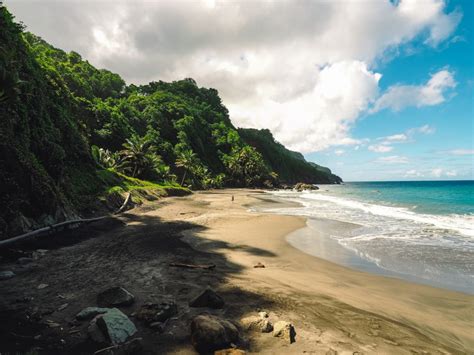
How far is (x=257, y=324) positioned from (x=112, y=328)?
283 cm

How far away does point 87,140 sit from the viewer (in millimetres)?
38188

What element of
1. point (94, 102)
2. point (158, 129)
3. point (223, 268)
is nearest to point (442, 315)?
point (223, 268)

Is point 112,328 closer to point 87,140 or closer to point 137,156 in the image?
point 87,140

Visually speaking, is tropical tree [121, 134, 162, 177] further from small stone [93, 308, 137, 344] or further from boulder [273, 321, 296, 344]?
boulder [273, 321, 296, 344]

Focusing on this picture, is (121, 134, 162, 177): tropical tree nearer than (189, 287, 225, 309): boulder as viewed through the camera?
No

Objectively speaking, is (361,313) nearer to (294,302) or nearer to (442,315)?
(294,302)

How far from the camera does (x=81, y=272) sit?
930 centimetres

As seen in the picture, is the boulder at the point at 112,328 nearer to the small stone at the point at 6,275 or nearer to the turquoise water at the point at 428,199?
the small stone at the point at 6,275

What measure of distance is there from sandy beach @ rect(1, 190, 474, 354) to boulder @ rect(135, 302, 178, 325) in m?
0.19

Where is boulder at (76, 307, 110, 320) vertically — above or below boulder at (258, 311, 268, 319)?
below

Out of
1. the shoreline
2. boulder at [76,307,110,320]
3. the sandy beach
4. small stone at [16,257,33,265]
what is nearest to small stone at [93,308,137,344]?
the sandy beach

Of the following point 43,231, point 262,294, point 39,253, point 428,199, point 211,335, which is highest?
point 428,199

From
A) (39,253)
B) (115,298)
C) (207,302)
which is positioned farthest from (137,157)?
(207,302)

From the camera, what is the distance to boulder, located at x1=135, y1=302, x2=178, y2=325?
5737 millimetres
